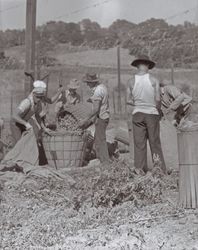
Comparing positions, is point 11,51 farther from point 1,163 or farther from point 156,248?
point 156,248

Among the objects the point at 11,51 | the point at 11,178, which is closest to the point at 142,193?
the point at 11,178

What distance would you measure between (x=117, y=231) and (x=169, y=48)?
31.2m

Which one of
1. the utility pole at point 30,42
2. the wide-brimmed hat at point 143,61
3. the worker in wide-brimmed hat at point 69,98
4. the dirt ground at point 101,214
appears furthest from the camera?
the utility pole at point 30,42

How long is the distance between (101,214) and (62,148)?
403cm

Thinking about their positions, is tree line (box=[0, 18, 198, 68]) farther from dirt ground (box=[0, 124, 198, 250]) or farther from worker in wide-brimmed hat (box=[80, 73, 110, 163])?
dirt ground (box=[0, 124, 198, 250])

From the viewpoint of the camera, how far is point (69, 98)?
11344 mm

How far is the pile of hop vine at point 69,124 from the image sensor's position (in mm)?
10648

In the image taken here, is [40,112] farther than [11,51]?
No

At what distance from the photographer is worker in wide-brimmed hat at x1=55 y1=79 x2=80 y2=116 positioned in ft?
36.6

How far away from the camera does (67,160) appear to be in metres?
10.5

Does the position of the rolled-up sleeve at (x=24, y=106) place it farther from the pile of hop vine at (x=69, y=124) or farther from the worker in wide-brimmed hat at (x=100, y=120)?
the worker in wide-brimmed hat at (x=100, y=120)

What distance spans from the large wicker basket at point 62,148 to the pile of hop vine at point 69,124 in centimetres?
15

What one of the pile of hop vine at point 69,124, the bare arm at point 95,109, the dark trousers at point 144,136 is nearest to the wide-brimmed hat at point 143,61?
the dark trousers at point 144,136

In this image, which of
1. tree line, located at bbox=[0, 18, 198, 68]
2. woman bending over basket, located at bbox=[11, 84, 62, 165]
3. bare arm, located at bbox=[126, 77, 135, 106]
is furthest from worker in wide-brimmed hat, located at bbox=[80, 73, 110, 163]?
tree line, located at bbox=[0, 18, 198, 68]
